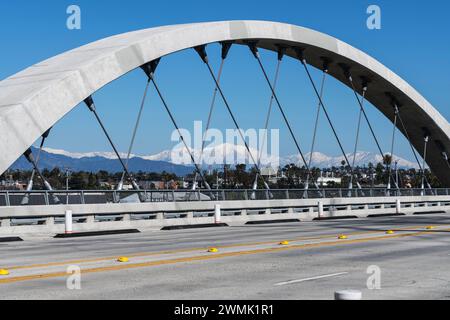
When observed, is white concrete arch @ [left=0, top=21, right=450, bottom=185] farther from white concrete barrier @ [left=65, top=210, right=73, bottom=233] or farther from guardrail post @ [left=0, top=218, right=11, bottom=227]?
white concrete barrier @ [left=65, top=210, right=73, bottom=233]

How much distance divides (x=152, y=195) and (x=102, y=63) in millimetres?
5038

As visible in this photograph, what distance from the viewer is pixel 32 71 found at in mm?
27219

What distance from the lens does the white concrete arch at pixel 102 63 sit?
77.9 feet

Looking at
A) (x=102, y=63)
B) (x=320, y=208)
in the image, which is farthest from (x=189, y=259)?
(x=320, y=208)

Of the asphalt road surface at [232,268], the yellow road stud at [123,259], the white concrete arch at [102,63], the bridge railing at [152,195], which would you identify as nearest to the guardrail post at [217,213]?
the bridge railing at [152,195]

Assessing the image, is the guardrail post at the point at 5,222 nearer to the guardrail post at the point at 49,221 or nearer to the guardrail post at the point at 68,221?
the guardrail post at the point at 49,221

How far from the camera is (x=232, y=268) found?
499 inches

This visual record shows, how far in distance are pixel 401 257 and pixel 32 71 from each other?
1677 cm

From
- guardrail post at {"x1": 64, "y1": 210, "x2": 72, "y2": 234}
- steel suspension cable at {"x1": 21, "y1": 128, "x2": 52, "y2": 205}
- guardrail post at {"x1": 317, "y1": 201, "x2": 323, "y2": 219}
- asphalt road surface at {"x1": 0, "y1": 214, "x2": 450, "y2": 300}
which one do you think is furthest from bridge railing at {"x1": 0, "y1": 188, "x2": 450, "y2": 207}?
asphalt road surface at {"x1": 0, "y1": 214, "x2": 450, "y2": 300}

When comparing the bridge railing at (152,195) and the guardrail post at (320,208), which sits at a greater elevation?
the bridge railing at (152,195)

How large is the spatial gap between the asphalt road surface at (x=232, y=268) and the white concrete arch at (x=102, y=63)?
509 cm

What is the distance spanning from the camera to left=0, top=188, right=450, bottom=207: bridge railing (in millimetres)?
23719

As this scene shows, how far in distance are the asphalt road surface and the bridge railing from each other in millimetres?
3855
